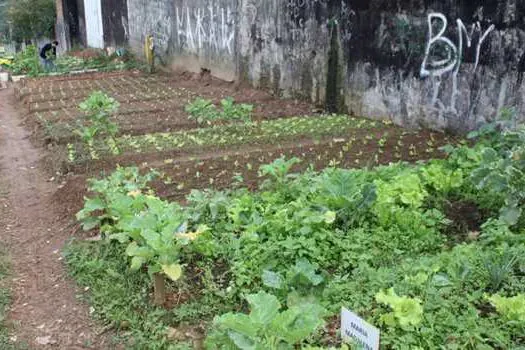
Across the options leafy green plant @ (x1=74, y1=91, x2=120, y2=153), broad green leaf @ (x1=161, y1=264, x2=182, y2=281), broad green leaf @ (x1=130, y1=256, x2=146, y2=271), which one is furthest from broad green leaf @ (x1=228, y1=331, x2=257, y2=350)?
leafy green plant @ (x1=74, y1=91, x2=120, y2=153)

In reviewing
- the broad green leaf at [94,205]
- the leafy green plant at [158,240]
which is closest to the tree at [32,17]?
the broad green leaf at [94,205]

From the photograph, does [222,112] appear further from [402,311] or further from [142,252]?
[402,311]

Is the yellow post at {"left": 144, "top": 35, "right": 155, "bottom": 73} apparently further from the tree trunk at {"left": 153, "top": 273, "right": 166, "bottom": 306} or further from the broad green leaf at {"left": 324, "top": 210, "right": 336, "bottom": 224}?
the tree trunk at {"left": 153, "top": 273, "right": 166, "bottom": 306}

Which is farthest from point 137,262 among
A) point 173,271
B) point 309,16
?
point 309,16

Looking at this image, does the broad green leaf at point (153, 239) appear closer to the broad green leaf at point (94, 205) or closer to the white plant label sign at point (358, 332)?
the broad green leaf at point (94, 205)

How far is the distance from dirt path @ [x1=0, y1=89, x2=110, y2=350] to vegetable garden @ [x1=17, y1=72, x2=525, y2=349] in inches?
6.6

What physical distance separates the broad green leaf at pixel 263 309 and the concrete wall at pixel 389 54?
3.91 meters

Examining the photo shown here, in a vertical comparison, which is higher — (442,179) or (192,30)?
(192,30)

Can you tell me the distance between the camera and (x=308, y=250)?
4113mm

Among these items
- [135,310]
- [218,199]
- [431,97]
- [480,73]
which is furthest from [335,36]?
[135,310]

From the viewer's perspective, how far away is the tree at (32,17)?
35094 mm

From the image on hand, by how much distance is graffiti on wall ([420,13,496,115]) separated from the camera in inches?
300

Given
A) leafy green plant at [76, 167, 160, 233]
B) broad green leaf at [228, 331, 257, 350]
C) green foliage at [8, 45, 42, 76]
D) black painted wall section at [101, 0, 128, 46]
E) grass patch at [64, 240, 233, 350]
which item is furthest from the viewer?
black painted wall section at [101, 0, 128, 46]

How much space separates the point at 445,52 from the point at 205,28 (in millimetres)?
8726
